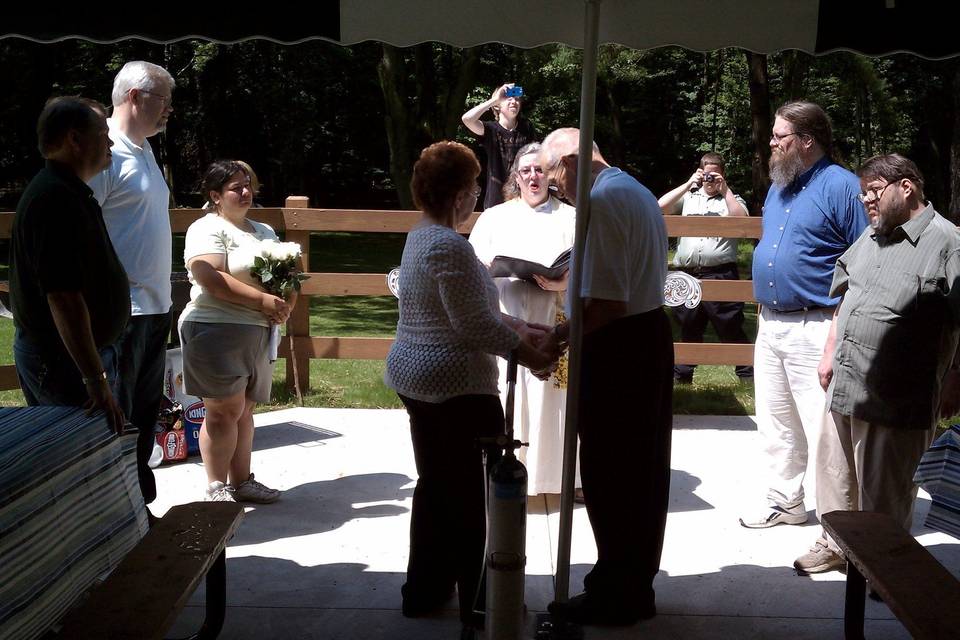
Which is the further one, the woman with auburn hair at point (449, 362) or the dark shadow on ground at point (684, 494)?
the dark shadow on ground at point (684, 494)

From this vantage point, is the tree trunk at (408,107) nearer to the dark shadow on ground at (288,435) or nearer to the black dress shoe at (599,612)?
the dark shadow on ground at (288,435)

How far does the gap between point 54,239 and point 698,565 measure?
2925mm

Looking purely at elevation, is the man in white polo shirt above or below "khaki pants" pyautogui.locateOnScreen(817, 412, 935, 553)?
above

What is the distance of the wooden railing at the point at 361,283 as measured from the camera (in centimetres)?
716

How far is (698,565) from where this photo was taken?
4387 millimetres

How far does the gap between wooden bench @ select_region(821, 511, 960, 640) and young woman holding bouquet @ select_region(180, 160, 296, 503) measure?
2772 mm

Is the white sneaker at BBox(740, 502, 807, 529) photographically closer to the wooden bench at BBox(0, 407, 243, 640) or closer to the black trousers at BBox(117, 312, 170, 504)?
the wooden bench at BBox(0, 407, 243, 640)

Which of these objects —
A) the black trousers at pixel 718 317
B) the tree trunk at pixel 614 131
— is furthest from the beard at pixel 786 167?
the tree trunk at pixel 614 131

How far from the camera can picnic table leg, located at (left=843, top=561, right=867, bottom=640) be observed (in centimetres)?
345

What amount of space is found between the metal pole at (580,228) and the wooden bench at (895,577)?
901mm

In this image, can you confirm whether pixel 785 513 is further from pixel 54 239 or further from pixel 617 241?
pixel 54 239

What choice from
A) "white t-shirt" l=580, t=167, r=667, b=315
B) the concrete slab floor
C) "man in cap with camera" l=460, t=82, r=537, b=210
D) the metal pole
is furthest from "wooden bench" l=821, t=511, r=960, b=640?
"man in cap with camera" l=460, t=82, r=537, b=210

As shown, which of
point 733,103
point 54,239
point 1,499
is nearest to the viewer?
point 1,499

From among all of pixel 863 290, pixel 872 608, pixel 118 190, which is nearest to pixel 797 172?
pixel 863 290
